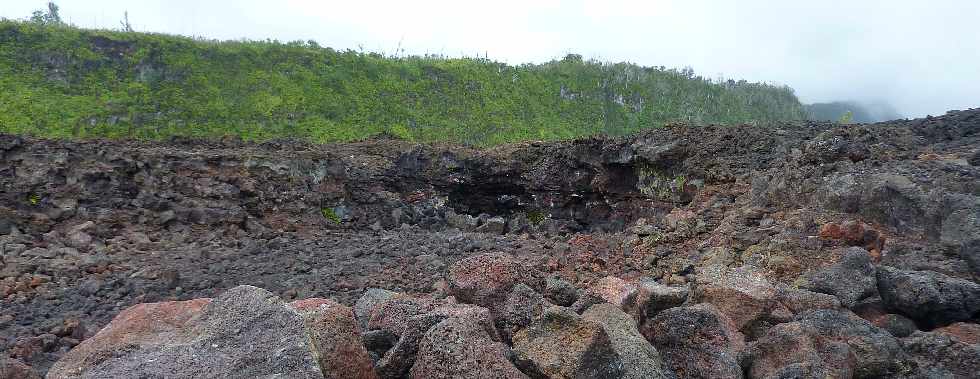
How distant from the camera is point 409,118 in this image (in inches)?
874

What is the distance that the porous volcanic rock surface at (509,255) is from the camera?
9.64 ft

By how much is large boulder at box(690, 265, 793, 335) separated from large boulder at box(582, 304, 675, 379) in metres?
0.78

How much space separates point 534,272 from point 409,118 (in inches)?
730

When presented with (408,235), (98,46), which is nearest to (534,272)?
(408,235)

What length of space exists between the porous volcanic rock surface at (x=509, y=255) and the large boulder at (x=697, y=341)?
1 cm

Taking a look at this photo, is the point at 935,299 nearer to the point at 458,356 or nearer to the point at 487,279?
the point at 487,279

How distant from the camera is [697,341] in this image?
3.31 meters

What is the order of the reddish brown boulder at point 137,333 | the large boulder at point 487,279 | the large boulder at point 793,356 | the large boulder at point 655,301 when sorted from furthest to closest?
the large boulder at point 487,279
the large boulder at point 655,301
the large boulder at point 793,356
the reddish brown boulder at point 137,333

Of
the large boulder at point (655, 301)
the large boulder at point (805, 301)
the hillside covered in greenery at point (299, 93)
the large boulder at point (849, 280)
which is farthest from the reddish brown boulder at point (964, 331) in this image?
the hillside covered in greenery at point (299, 93)

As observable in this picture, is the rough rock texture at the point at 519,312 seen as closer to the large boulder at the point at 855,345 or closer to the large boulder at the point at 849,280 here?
the large boulder at the point at 855,345

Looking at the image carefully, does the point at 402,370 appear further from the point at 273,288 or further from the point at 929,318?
the point at 273,288

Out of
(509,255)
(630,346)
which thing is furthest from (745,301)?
(509,255)

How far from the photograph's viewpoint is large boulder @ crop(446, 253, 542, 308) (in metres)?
3.87

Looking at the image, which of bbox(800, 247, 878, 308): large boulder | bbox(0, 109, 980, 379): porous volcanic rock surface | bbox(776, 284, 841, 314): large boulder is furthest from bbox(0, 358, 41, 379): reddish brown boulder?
bbox(800, 247, 878, 308): large boulder
